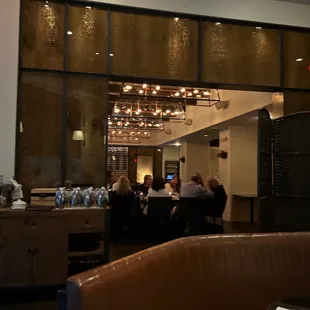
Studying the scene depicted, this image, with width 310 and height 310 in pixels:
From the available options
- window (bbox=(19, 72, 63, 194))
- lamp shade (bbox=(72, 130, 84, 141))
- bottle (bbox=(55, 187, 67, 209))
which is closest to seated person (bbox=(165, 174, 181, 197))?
lamp shade (bbox=(72, 130, 84, 141))

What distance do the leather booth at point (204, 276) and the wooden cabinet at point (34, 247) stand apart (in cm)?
221

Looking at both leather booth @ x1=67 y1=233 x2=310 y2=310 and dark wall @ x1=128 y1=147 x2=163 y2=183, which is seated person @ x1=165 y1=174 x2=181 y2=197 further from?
dark wall @ x1=128 y1=147 x2=163 y2=183

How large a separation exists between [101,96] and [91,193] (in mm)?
1509

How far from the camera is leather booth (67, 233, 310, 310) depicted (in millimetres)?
1985

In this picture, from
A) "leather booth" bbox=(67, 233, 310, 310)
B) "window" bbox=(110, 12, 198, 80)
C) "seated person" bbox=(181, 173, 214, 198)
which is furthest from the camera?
"seated person" bbox=(181, 173, 214, 198)

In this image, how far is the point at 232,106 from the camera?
968 cm

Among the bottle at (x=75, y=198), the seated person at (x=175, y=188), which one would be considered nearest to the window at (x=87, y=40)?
the bottle at (x=75, y=198)

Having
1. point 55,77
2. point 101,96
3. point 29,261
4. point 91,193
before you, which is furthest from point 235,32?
point 29,261

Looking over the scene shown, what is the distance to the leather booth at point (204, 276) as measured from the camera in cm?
199

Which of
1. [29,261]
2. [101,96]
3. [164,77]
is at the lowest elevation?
[29,261]

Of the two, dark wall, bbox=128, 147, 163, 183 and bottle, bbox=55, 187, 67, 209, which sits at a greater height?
dark wall, bbox=128, 147, 163, 183

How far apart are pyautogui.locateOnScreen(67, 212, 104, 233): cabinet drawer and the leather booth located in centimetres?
210

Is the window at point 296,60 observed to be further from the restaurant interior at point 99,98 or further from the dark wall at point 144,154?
the dark wall at point 144,154

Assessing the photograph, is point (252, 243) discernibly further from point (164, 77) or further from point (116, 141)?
point (116, 141)
